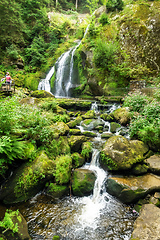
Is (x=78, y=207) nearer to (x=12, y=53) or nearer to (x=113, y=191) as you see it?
(x=113, y=191)

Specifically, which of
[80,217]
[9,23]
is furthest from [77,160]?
[9,23]

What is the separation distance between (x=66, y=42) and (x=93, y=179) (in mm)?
23168

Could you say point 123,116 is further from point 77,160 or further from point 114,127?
point 77,160

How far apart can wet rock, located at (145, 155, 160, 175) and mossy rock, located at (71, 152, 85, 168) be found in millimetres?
2524

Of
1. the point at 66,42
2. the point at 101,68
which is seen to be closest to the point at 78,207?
the point at 101,68

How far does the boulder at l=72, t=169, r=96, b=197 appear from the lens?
457cm

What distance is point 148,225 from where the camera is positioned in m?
3.16

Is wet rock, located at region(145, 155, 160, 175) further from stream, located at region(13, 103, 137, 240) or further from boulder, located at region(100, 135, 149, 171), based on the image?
stream, located at region(13, 103, 137, 240)

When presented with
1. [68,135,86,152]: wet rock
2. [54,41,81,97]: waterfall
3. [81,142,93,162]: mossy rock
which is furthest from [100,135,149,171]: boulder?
[54,41,81,97]: waterfall

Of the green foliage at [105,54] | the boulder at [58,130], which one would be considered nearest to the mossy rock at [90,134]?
the boulder at [58,130]

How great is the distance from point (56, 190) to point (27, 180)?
1000 mm

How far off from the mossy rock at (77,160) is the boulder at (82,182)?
18.8 inches

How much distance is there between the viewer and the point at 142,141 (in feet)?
19.3

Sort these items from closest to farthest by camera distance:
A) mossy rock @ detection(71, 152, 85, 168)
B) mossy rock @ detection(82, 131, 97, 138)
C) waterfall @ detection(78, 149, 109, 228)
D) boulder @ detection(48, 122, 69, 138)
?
waterfall @ detection(78, 149, 109, 228) → mossy rock @ detection(71, 152, 85, 168) → boulder @ detection(48, 122, 69, 138) → mossy rock @ detection(82, 131, 97, 138)
